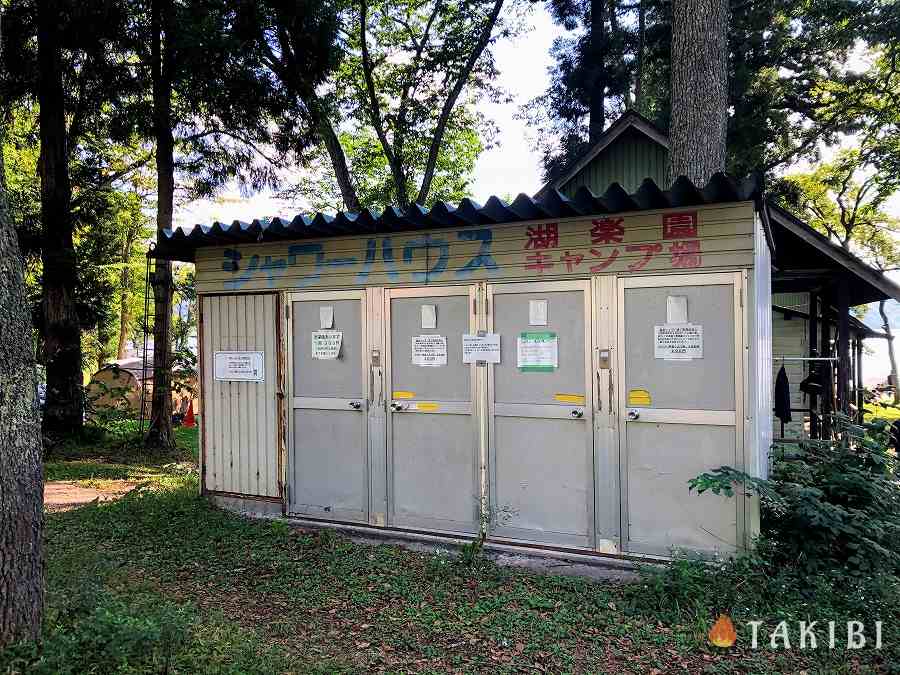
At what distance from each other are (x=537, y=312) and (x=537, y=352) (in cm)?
30

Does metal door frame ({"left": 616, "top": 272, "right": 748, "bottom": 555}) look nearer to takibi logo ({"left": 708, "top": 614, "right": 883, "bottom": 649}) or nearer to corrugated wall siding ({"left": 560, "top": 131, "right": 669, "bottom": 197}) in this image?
takibi logo ({"left": 708, "top": 614, "right": 883, "bottom": 649})

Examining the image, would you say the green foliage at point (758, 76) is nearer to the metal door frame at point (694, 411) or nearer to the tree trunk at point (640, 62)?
the tree trunk at point (640, 62)

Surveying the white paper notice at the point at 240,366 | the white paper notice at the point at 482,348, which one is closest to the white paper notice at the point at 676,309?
the white paper notice at the point at 482,348

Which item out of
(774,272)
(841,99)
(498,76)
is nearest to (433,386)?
(774,272)

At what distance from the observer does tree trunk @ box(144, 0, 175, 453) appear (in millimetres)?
9914

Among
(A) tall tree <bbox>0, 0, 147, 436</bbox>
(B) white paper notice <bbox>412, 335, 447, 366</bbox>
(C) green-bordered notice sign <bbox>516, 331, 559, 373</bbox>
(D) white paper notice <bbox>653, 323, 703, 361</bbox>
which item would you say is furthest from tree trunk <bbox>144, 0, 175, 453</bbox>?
(D) white paper notice <bbox>653, 323, 703, 361</bbox>

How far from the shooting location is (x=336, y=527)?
18.3ft

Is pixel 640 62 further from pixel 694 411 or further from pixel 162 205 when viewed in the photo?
pixel 694 411

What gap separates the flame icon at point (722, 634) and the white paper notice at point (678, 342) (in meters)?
1.71

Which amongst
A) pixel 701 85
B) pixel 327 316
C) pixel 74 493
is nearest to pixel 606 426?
pixel 327 316

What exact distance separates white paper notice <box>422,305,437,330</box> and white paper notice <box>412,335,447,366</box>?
0.08m

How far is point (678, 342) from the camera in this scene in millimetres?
4570

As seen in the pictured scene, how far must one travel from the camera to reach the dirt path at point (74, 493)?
6.82m

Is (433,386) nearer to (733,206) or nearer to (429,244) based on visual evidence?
(429,244)
